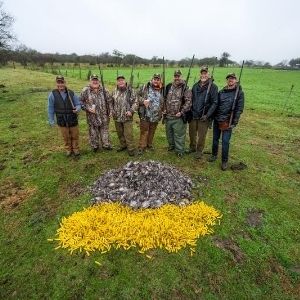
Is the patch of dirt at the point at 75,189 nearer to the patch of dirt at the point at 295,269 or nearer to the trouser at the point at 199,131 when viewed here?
the trouser at the point at 199,131

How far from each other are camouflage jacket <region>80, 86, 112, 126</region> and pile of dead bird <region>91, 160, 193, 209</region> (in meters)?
2.20

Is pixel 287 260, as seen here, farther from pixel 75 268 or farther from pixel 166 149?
pixel 166 149

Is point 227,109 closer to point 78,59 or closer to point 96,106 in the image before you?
point 96,106

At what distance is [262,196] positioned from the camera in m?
9.33

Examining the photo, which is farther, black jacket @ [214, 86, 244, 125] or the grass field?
black jacket @ [214, 86, 244, 125]

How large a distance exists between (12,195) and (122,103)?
4363 mm

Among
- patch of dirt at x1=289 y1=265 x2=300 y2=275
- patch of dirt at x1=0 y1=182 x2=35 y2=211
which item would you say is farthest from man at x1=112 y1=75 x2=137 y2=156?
patch of dirt at x1=289 y1=265 x2=300 y2=275

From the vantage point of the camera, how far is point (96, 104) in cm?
1079

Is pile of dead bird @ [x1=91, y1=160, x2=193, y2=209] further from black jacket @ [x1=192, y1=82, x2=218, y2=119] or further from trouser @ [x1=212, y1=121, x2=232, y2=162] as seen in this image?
black jacket @ [x1=192, y1=82, x2=218, y2=119]

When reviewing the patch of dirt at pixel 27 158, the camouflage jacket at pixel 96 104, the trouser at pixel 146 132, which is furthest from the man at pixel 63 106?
the trouser at pixel 146 132

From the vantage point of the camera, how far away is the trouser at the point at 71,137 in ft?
36.2

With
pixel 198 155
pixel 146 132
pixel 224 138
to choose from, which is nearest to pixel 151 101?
pixel 146 132

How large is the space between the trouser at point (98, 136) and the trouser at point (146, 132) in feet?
4.04

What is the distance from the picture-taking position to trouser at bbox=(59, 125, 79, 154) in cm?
1103
